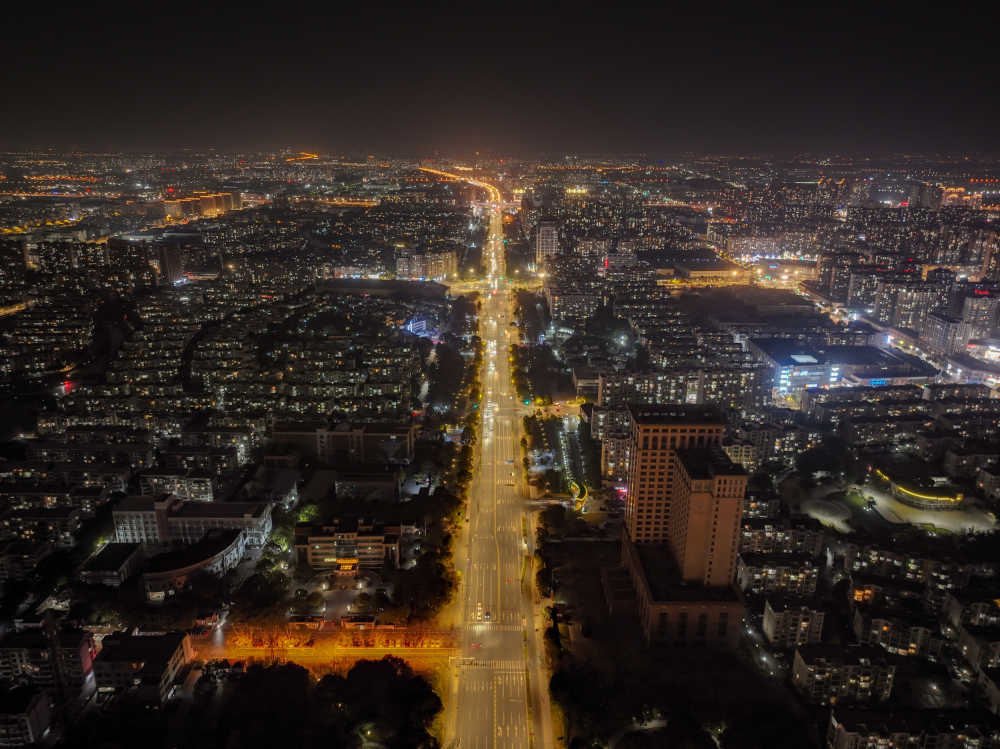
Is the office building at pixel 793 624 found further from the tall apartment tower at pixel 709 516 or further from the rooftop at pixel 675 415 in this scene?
the rooftop at pixel 675 415

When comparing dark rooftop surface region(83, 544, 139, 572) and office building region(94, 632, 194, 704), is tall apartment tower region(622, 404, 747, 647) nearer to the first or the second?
office building region(94, 632, 194, 704)

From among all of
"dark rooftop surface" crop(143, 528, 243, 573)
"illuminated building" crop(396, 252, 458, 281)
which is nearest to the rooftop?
"dark rooftop surface" crop(143, 528, 243, 573)

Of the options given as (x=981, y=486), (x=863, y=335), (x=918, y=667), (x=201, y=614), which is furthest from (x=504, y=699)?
(x=863, y=335)

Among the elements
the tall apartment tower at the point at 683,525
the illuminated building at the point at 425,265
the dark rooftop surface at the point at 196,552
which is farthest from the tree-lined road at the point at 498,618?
the illuminated building at the point at 425,265

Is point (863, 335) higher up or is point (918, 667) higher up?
point (863, 335)

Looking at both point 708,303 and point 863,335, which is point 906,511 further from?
point 708,303
